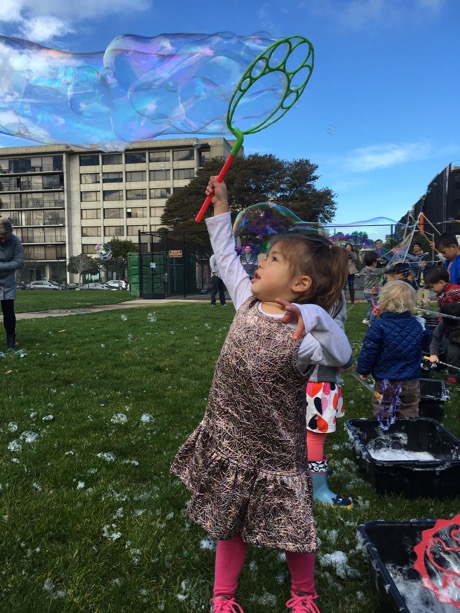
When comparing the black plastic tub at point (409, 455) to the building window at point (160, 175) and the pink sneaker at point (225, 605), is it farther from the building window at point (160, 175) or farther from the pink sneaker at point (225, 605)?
the building window at point (160, 175)

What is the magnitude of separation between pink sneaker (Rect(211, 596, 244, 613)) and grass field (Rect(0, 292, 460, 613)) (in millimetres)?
69

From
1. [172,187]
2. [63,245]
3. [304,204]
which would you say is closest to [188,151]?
[172,187]

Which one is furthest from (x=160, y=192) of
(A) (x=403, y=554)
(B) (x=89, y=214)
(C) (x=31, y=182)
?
(A) (x=403, y=554)

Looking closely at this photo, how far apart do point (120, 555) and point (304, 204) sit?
30.7m

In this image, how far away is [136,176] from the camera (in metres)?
73.9

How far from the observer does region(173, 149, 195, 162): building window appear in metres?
70.8

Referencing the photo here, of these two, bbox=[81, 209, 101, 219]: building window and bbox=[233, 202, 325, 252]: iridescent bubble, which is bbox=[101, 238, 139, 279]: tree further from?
bbox=[233, 202, 325, 252]: iridescent bubble

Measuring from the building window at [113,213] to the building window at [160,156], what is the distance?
10.0 metres

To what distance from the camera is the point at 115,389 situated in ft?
16.5

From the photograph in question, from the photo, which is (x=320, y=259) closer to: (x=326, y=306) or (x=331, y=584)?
(x=326, y=306)

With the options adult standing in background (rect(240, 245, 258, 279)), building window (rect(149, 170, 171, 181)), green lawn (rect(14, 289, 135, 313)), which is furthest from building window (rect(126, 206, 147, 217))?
adult standing in background (rect(240, 245, 258, 279))

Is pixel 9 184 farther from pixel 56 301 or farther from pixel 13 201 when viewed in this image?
pixel 56 301

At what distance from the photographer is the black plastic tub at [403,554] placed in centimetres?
196

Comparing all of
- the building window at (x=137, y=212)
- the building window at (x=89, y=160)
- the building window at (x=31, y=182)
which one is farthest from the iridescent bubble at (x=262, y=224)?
the building window at (x=31, y=182)
